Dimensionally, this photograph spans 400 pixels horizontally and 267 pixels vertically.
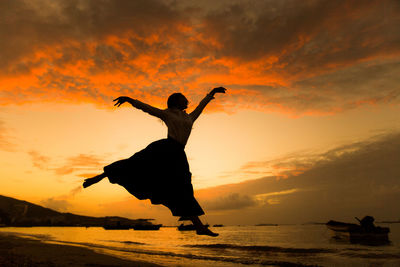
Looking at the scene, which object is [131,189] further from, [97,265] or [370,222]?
[370,222]

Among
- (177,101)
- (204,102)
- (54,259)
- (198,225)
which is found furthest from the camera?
(54,259)

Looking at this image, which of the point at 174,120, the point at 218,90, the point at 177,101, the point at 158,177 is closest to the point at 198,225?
the point at 158,177

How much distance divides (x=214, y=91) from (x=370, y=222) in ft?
132

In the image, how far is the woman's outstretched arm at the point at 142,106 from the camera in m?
3.26

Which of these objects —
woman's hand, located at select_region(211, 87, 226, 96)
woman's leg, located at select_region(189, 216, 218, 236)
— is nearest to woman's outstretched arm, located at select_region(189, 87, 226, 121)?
woman's hand, located at select_region(211, 87, 226, 96)

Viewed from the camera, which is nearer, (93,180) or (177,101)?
(93,180)

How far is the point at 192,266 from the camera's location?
53.4 ft

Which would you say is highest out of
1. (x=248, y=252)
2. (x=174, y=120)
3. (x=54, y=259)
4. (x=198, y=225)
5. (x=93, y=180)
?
A: (x=174, y=120)

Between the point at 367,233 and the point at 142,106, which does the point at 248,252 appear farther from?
the point at 142,106

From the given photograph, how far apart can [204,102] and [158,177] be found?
1.27 meters

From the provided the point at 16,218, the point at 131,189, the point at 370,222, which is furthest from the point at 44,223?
the point at 131,189

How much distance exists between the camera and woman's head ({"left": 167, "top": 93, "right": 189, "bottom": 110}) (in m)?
3.65

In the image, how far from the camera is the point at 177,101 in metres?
3.65

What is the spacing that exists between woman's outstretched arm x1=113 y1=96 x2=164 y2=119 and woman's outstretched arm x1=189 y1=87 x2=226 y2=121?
462 mm
